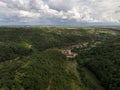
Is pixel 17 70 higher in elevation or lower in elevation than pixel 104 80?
higher

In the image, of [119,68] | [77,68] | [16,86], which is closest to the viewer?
[16,86]

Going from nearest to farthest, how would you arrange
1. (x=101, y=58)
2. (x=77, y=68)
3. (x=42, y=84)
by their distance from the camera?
(x=42, y=84) < (x=77, y=68) < (x=101, y=58)

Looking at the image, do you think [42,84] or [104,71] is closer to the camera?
[42,84]

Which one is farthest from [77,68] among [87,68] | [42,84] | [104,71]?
[42,84]

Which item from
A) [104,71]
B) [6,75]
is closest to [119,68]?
[104,71]

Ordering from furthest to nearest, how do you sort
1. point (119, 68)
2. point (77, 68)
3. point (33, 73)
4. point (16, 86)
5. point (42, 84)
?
point (77, 68) → point (119, 68) → point (33, 73) → point (42, 84) → point (16, 86)

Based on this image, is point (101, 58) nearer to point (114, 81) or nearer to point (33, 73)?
point (114, 81)

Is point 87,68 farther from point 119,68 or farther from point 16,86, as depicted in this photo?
point 16,86

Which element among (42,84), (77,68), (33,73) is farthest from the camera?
(77,68)

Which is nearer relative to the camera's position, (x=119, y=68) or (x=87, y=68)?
(x=119, y=68)
